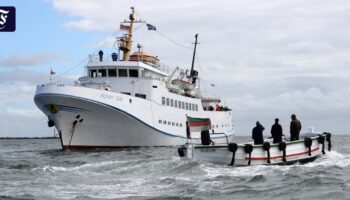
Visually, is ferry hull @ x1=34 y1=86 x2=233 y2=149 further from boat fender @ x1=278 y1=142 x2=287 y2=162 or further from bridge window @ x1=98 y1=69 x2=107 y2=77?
boat fender @ x1=278 y1=142 x2=287 y2=162

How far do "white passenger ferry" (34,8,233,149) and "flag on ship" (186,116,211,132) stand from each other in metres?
9.20

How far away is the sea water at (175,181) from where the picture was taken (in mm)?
14195

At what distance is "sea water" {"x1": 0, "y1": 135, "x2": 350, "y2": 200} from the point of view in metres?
14.2

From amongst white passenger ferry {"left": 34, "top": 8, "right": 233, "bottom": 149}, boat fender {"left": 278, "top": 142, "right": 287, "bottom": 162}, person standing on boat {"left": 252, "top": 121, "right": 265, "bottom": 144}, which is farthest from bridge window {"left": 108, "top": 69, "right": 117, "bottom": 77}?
boat fender {"left": 278, "top": 142, "right": 287, "bottom": 162}

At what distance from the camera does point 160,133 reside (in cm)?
4019

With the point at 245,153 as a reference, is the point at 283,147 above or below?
above

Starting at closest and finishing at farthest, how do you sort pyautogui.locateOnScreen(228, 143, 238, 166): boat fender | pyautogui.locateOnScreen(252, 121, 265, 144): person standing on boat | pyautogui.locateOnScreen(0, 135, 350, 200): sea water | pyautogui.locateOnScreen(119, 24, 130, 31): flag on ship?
pyautogui.locateOnScreen(0, 135, 350, 200): sea water → pyautogui.locateOnScreen(228, 143, 238, 166): boat fender → pyautogui.locateOnScreen(252, 121, 265, 144): person standing on boat → pyautogui.locateOnScreen(119, 24, 130, 31): flag on ship

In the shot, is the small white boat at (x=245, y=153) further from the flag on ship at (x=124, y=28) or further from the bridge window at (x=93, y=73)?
the flag on ship at (x=124, y=28)

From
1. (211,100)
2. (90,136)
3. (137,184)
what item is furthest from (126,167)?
(211,100)

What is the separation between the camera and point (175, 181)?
16875mm

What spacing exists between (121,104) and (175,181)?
18.9 metres

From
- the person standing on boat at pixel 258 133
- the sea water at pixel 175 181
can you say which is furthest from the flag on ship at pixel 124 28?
the person standing on boat at pixel 258 133

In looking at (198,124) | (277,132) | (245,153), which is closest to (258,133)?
(277,132)

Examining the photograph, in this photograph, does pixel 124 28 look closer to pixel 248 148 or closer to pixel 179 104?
pixel 179 104
